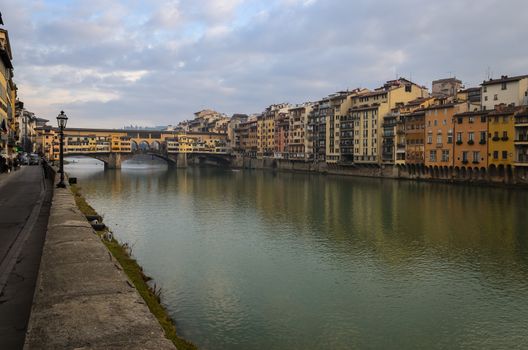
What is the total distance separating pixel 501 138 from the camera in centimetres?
7469

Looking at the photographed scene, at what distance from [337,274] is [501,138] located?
63338 millimetres

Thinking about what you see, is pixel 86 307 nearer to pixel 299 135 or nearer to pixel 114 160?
pixel 299 135

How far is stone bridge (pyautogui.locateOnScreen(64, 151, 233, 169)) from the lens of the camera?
443 feet

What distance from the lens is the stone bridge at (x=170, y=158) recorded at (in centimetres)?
13500

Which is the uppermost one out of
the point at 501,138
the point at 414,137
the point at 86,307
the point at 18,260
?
the point at 414,137

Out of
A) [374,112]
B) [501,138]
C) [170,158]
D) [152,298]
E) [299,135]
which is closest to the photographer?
[152,298]

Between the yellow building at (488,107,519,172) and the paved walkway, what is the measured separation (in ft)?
227

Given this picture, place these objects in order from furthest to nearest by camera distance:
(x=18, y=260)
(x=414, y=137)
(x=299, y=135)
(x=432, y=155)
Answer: (x=299, y=135) < (x=414, y=137) < (x=432, y=155) < (x=18, y=260)

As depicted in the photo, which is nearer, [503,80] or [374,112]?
[503,80]

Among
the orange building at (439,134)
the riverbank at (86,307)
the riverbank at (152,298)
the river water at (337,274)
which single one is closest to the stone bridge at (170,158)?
the orange building at (439,134)

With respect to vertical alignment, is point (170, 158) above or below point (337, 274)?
above

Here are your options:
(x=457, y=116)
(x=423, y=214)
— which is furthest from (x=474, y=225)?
(x=457, y=116)

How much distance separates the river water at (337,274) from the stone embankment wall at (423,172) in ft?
98.9

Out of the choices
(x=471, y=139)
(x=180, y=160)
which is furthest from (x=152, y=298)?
(x=180, y=160)
